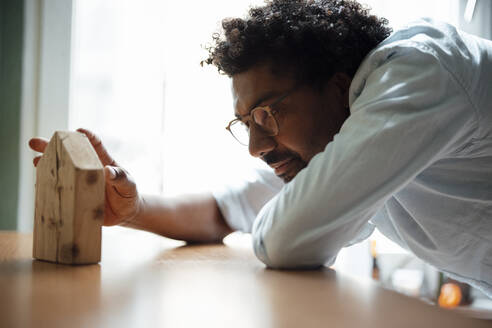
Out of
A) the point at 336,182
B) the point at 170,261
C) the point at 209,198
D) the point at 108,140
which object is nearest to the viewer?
the point at 336,182

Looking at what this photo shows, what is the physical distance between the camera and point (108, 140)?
197cm

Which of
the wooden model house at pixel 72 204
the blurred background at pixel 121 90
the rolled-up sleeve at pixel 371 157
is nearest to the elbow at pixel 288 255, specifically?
the rolled-up sleeve at pixel 371 157

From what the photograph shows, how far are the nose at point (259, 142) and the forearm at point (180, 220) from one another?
0.96 feet

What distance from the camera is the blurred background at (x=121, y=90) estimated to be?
186 centimetres

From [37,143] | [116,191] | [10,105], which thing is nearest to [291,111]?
[116,191]

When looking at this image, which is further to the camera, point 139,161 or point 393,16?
point 393,16

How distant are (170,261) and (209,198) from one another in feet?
1.74

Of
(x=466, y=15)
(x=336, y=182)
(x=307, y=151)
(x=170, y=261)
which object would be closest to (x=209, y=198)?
(x=307, y=151)

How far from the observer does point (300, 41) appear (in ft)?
3.14

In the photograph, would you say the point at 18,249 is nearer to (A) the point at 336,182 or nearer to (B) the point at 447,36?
(A) the point at 336,182

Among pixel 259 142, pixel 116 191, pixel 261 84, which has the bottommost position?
pixel 116 191

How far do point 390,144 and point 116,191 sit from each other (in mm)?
564

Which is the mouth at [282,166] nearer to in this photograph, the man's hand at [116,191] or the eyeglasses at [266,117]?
the eyeglasses at [266,117]

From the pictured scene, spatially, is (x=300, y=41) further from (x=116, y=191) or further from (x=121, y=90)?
(x=121, y=90)
